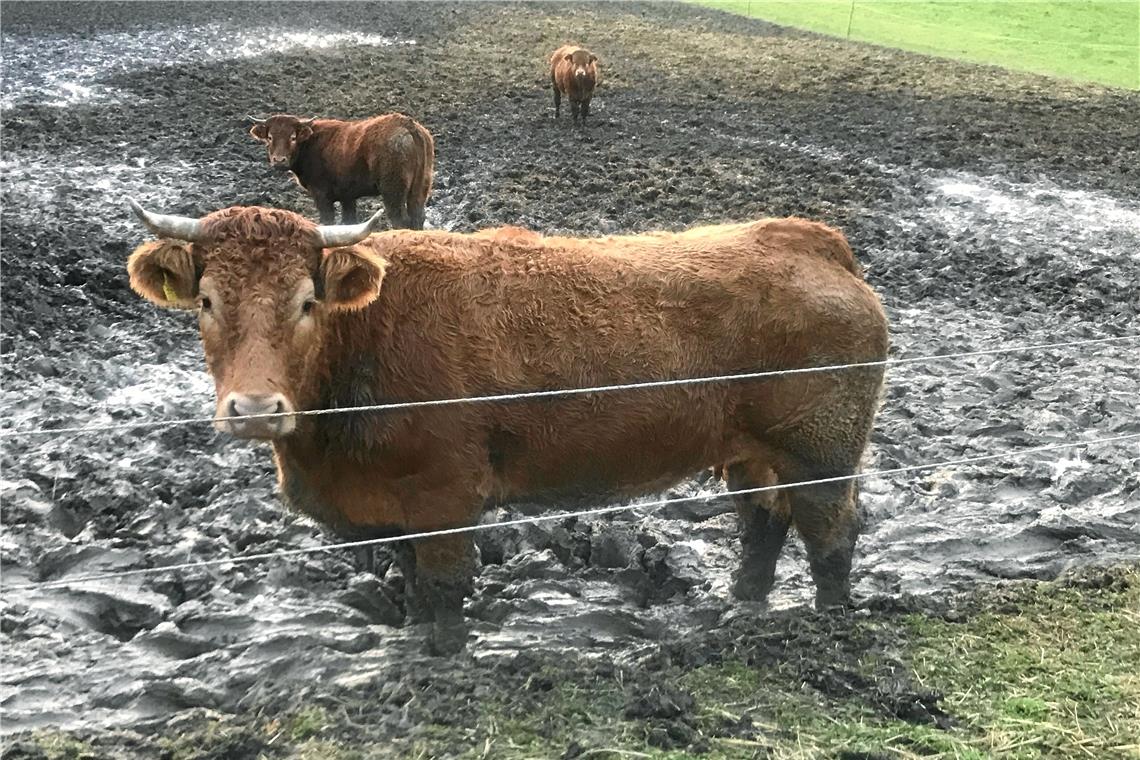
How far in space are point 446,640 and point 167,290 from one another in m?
2.05

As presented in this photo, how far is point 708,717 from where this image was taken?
13.6 ft

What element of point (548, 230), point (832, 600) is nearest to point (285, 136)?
point (548, 230)

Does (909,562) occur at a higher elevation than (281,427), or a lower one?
lower

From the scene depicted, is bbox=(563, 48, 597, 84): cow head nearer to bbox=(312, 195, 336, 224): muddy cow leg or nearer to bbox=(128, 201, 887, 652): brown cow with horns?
bbox=(312, 195, 336, 224): muddy cow leg

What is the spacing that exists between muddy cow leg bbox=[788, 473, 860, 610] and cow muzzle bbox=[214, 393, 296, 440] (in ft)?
8.75

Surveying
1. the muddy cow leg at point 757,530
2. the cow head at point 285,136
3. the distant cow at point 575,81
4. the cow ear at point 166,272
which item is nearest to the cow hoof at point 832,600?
the muddy cow leg at point 757,530

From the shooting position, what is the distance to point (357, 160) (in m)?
11.5

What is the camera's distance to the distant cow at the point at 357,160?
36.4 ft

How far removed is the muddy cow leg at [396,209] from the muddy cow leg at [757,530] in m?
6.97

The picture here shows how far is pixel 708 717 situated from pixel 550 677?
0.73 meters

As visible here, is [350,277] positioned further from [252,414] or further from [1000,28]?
[1000,28]

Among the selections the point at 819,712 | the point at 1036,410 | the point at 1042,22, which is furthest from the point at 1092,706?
the point at 1042,22

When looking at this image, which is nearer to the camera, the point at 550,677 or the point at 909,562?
the point at 550,677

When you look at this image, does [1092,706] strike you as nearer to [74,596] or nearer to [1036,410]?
[1036,410]
